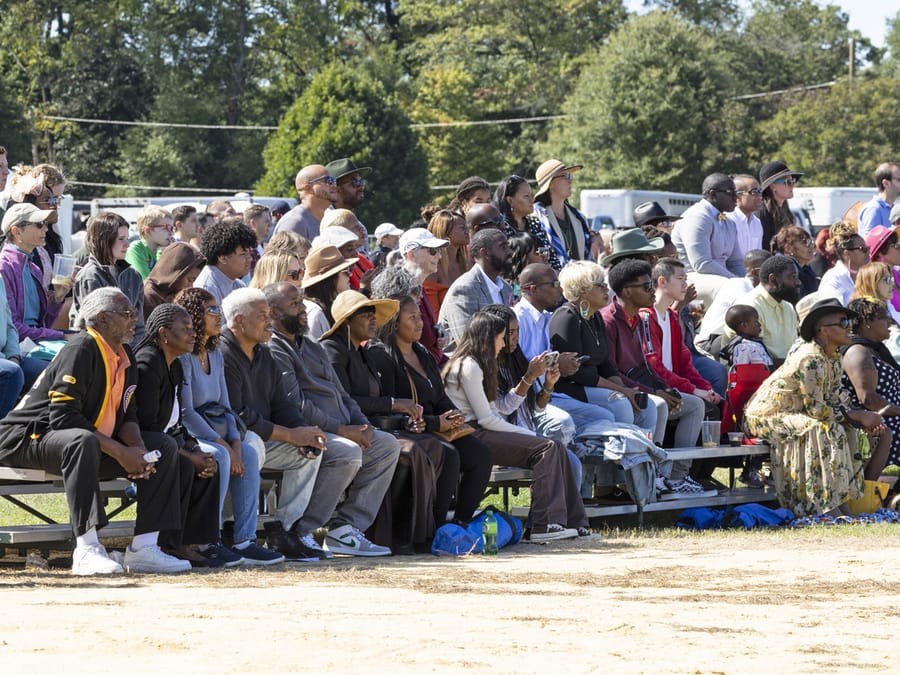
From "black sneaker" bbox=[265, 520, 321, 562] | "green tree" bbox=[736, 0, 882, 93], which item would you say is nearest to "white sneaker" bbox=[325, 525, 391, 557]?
"black sneaker" bbox=[265, 520, 321, 562]

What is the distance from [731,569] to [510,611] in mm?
2233

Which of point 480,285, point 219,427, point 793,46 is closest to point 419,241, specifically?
point 480,285

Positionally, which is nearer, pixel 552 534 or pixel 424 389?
pixel 424 389

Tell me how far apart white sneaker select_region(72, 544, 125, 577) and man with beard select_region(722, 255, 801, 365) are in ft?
21.3

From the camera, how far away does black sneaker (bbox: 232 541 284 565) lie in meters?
8.99

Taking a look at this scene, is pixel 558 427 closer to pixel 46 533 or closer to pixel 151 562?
pixel 151 562

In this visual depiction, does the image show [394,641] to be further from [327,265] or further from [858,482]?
[858,482]

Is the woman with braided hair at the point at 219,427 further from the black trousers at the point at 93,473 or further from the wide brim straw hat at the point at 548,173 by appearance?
the wide brim straw hat at the point at 548,173

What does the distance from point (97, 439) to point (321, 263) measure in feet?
8.60

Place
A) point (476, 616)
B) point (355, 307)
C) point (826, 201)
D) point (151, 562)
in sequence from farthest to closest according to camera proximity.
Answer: point (826, 201), point (355, 307), point (151, 562), point (476, 616)

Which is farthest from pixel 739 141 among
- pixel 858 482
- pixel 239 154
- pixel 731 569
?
pixel 731 569

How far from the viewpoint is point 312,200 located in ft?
42.3

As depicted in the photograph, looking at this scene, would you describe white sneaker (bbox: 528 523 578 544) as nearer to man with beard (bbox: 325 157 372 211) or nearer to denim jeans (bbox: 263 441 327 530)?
denim jeans (bbox: 263 441 327 530)

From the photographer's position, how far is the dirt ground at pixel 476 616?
19.7 feet
